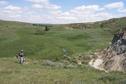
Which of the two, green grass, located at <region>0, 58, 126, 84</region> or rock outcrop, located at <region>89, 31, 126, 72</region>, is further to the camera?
rock outcrop, located at <region>89, 31, 126, 72</region>

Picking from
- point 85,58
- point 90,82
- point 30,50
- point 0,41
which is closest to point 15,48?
point 30,50

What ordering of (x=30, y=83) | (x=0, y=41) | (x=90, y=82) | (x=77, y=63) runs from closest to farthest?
1. (x=30, y=83)
2. (x=90, y=82)
3. (x=77, y=63)
4. (x=0, y=41)

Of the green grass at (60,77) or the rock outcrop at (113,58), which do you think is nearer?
the green grass at (60,77)

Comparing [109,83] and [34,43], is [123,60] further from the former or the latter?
[34,43]

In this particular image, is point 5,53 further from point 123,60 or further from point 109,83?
A: point 109,83

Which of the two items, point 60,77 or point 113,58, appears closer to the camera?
point 60,77

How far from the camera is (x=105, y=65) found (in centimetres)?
4328

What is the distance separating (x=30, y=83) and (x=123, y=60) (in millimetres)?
18629

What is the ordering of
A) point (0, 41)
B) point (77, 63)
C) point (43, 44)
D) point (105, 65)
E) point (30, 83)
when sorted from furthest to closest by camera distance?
point (0, 41) → point (43, 44) → point (77, 63) → point (105, 65) → point (30, 83)

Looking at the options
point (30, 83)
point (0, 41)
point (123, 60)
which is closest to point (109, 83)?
point (30, 83)

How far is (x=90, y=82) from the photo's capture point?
1041 inches

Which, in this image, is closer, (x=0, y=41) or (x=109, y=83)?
(x=109, y=83)

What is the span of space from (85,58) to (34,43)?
2666 centimetres

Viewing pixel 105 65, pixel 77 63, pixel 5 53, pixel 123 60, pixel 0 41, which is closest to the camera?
pixel 123 60
